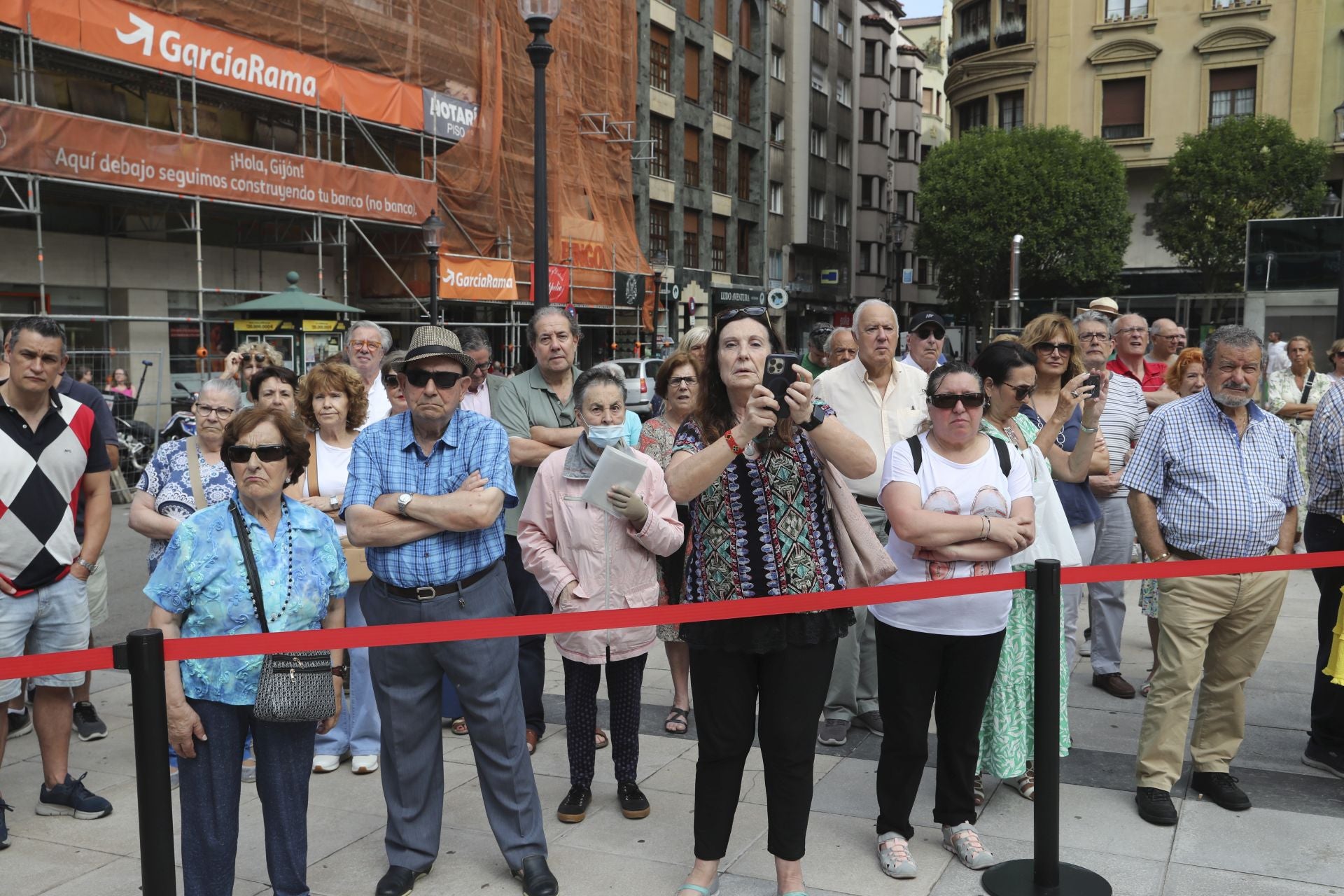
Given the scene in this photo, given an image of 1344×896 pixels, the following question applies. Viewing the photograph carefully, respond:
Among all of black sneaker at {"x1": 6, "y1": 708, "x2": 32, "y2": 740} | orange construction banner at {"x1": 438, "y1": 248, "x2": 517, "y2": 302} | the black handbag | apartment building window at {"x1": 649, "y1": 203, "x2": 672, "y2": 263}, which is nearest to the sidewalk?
black sneaker at {"x1": 6, "y1": 708, "x2": 32, "y2": 740}

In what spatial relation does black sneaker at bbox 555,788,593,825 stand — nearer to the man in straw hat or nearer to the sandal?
the man in straw hat

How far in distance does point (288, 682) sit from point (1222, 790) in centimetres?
364

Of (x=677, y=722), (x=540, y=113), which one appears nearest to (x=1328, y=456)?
(x=677, y=722)

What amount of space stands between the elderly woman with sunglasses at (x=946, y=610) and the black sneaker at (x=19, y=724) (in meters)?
4.48

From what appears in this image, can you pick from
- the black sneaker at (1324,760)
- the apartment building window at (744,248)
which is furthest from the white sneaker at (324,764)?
the apartment building window at (744,248)

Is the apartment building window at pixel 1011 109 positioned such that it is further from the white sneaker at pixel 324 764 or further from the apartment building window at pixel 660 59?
the white sneaker at pixel 324 764

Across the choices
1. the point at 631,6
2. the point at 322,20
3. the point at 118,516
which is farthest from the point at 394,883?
the point at 631,6

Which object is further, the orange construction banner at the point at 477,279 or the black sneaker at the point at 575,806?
the orange construction banner at the point at 477,279

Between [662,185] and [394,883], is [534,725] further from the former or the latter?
[662,185]

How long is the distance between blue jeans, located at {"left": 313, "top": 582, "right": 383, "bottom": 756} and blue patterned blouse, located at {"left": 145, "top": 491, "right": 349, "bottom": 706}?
1576 millimetres

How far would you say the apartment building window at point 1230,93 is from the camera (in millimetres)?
38188

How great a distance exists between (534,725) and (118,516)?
30.0 feet

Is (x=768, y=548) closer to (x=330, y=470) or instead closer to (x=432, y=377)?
(x=432, y=377)

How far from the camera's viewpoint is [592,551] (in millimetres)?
4508
